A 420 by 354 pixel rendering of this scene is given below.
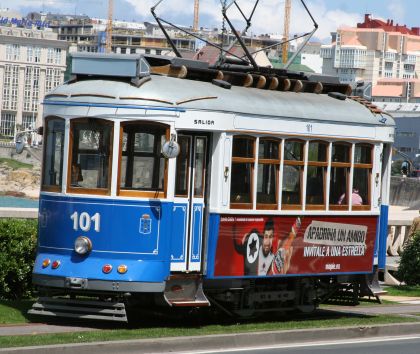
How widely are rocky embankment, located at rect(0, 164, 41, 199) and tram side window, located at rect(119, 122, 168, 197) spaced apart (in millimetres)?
150954

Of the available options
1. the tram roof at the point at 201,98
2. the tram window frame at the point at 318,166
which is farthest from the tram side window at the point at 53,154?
the tram window frame at the point at 318,166

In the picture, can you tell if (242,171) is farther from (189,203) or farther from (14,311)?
(14,311)

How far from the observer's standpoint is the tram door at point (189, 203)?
53.5 feet

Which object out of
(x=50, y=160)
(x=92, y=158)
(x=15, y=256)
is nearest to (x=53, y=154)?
(x=50, y=160)

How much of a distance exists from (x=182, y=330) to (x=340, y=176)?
3656 millimetres

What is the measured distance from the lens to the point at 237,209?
55.6ft

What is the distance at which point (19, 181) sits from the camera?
17600 cm

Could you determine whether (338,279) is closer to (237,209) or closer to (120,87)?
(237,209)

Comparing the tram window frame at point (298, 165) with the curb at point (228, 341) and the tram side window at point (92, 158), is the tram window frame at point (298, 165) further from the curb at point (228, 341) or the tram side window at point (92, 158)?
the tram side window at point (92, 158)

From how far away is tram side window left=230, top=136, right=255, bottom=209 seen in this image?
16.9m

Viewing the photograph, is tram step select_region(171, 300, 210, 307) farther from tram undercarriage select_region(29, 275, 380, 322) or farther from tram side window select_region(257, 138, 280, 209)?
tram side window select_region(257, 138, 280, 209)

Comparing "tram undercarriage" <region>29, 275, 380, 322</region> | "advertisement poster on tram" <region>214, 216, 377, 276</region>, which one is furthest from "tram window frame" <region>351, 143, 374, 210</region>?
"tram undercarriage" <region>29, 275, 380, 322</region>

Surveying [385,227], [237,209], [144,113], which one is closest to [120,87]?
[144,113]

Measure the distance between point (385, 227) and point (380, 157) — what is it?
1119 mm
